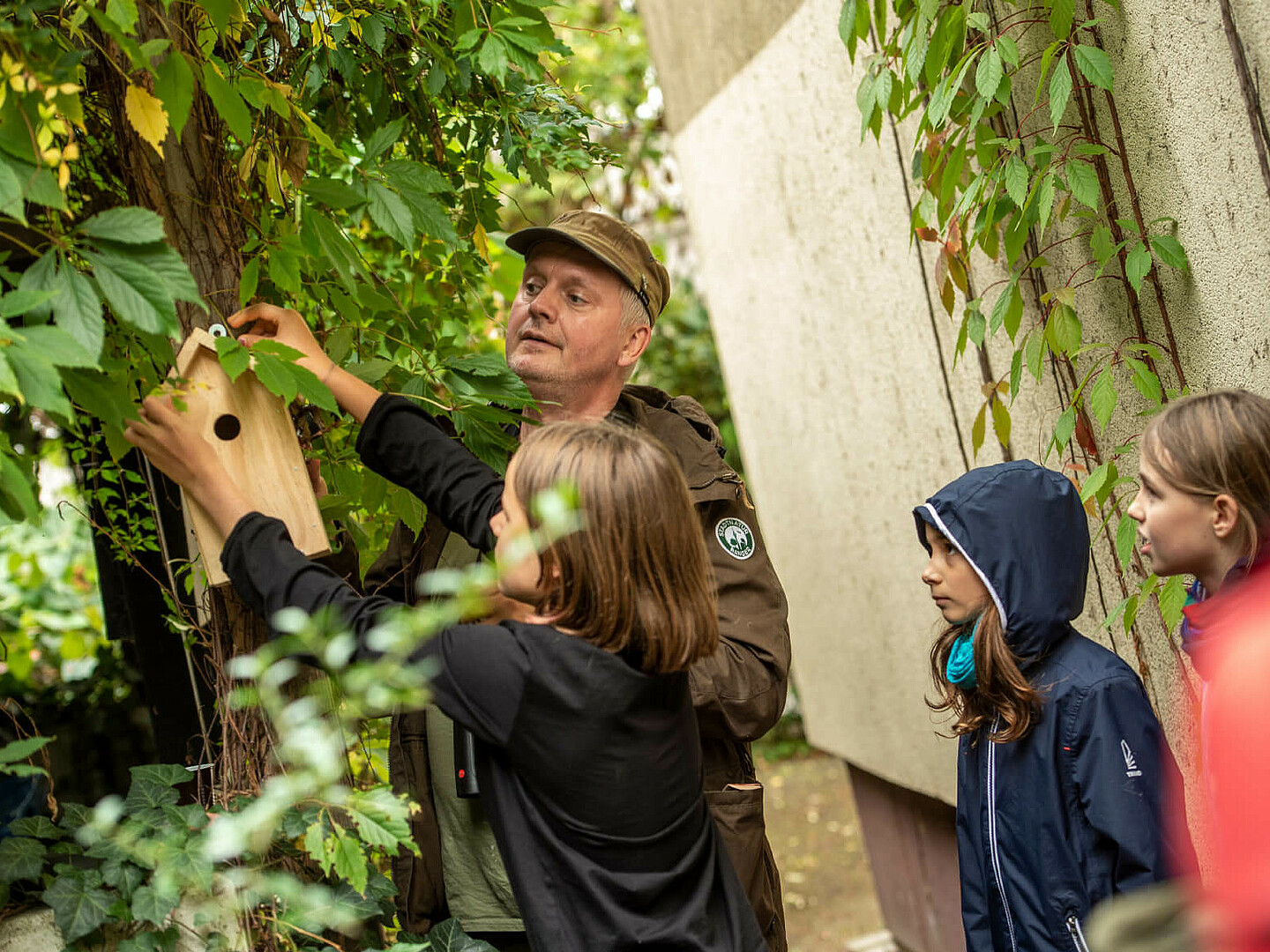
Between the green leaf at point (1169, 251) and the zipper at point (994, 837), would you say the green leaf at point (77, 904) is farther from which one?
the green leaf at point (1169, 251)

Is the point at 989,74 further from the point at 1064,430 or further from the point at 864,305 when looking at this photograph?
the point at 864,305

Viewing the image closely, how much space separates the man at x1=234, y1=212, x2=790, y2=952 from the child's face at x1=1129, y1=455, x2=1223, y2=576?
662mm

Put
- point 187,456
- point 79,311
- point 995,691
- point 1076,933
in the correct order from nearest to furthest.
→ point 79,311 < point 187,456 < point 1076,933 < point 995,691

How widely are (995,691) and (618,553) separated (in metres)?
0.83

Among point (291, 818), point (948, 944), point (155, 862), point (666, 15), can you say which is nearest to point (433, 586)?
point (291, 818)

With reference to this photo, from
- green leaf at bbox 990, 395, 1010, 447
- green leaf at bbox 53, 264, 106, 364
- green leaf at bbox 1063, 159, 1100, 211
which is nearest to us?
green leaf at bbox 53, 264, 106, 364

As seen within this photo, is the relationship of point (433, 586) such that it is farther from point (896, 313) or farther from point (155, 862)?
point (896, 313)

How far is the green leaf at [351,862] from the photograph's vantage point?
149 cm

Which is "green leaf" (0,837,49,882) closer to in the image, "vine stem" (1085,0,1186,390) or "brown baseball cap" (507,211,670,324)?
"brown baseball cap" (507,211,670,324)

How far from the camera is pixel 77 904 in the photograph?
1531 millimetres

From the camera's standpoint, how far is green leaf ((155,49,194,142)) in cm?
149

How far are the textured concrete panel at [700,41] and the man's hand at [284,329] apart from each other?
280cm

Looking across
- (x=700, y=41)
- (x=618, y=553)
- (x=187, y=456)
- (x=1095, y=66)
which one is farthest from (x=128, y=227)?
(x=700, y=41)

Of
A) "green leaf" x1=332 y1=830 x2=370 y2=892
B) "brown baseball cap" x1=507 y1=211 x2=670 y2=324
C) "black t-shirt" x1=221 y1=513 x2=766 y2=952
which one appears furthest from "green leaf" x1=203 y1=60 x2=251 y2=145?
"green leaf" x1=332 y1=830 x2=370 y2=892
